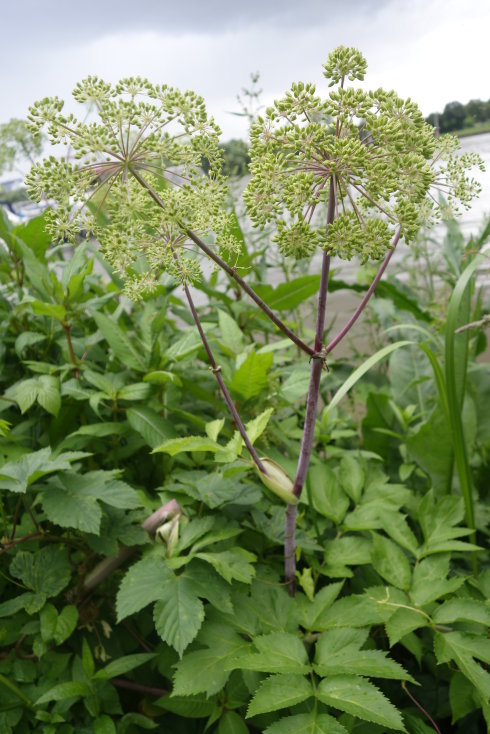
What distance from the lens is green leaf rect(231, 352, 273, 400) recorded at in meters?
1.39

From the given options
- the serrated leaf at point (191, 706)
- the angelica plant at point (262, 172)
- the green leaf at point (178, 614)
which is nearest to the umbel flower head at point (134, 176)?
the angelica plant at point (262, 172)

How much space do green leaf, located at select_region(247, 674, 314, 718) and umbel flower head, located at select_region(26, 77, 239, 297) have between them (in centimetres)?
65

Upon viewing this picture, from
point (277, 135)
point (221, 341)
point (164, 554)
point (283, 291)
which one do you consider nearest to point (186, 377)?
point (221, 341)

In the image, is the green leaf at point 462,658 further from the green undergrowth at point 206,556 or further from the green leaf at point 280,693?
the green leaf at point 280,693

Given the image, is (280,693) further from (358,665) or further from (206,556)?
(206,556)

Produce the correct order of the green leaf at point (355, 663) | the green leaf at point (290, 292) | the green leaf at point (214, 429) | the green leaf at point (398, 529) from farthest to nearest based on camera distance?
the green leaf at point (290, 292), the green leaf at point (398, 529), the green leaf at point (214, 429), the green leaf at point (355, 663)

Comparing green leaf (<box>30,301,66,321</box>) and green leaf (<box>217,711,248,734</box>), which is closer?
green leaf (<box>217,711,248,734</box>)

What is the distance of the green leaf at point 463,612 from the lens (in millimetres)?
1099

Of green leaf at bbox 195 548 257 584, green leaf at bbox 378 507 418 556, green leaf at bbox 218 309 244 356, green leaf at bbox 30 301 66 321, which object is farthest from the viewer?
green leaf at bbox 218 309 244 356

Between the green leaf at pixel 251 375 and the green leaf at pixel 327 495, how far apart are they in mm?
246

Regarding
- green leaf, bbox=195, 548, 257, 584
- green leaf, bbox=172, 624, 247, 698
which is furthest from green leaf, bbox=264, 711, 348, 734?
green leaf, bbox=195, 548, 257, 584

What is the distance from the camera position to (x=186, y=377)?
161cm

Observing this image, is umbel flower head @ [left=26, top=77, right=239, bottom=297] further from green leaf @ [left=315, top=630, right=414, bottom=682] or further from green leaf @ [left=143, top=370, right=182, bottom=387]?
green leaf @ [left=315, top=630, right=414, bottom=682]

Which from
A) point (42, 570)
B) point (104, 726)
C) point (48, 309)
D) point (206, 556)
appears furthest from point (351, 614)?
point (48, 309)
